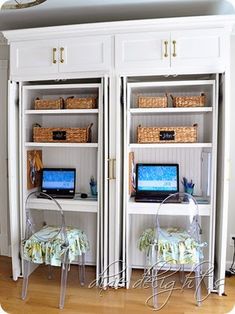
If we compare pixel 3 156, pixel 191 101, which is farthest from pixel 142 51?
pixel 3 156

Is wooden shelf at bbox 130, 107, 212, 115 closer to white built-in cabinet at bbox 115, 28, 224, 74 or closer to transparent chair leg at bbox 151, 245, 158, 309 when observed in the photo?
white built-in cabinet at bbox 115, 28, 224, 74

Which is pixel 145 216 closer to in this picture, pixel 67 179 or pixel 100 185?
pixel 100 185

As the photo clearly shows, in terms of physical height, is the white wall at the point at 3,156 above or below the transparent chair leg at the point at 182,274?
above

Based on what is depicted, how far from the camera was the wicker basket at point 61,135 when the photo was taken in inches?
101

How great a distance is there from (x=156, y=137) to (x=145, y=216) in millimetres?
842

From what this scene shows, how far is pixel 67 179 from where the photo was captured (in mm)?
2748

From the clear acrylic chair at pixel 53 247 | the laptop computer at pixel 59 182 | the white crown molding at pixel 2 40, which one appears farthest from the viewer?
the white crown molding at pixel 2 40

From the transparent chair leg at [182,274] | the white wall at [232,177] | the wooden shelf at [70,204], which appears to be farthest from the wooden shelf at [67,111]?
the transparent chair leg at [182,274]

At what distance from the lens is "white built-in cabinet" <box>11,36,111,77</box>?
2.37 m

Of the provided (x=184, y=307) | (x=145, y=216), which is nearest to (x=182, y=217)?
(x=145, y=216)

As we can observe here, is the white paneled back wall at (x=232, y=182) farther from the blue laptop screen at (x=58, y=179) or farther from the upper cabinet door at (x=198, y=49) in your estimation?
the blue laptop screen at (x=58, y=179)

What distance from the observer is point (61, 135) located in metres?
2.58

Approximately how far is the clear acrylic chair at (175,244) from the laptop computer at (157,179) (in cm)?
16

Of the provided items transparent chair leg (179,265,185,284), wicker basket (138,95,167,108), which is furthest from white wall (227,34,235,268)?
wicker basket (138,95,167,108)
